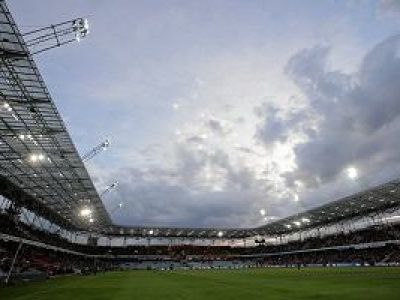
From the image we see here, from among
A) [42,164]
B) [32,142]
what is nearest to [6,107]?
[32,142]

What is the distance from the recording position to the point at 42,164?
4888 cm

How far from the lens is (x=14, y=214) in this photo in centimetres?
5559

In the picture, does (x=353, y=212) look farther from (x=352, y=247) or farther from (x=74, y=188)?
(x=74, y=188)

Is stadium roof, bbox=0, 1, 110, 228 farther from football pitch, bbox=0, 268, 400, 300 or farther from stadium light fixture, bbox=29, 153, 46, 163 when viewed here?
football pitch, bbox=0, 268, 400, 300

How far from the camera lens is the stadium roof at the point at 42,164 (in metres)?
27.7

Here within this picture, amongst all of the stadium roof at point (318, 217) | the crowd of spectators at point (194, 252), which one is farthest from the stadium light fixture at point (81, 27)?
the stadium roof at point (318, 217)

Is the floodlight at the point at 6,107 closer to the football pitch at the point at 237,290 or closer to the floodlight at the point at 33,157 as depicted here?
the floodlight at the point at 33,157

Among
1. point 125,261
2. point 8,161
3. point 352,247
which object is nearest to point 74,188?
point 8,161

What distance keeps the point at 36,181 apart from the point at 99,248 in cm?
7344

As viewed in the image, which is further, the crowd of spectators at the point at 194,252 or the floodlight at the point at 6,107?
the crowd of spectators at the point at 194,252

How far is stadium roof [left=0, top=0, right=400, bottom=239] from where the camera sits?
27.7 metres

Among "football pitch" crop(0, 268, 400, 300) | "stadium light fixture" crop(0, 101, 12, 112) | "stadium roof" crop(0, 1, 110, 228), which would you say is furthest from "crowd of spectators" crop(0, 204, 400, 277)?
"stadium light fixture" crop(0, 101, 12, 112)

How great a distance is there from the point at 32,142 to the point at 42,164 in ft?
27.8

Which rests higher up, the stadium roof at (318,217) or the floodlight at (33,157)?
the stadium roof at (318,217)
